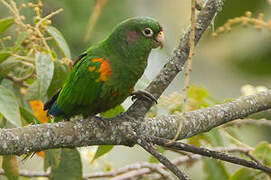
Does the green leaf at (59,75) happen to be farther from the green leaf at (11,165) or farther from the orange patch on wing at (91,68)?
the green leaf at (11,165)

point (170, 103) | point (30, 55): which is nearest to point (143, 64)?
point (170, 103)

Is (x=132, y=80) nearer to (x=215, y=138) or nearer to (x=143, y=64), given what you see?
(x=143, y=64)

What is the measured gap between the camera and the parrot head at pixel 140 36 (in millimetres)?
2383

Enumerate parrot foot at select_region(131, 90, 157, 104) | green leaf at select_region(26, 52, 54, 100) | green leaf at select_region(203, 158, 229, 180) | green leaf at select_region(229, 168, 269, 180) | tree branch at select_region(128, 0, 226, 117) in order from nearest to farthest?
tree branch at select_region(128, 0, 226, 117) → parrot foot at select_region(131, 90, 157, 104) → green leaf at select_region(26, 52, 54, 100) → green leaf at select_region(229, 168, 269, 180) → green leaf at select_region(203, 158, 229, 180)

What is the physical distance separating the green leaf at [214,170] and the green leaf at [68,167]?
0.86 metres

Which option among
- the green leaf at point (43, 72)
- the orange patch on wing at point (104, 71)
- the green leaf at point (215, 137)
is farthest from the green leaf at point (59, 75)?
the green leaf at point (215, 137)

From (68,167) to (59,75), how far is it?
0.52 m

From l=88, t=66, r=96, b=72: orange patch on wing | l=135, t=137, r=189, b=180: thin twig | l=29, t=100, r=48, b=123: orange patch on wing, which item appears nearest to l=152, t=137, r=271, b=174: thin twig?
l=135, t=137, r=189, b=180: thin twig

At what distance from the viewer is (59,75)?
2545mm

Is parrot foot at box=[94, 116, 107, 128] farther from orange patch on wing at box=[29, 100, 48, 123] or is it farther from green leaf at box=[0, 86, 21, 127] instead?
orange patch on wing at box=[29, 100, 48, 123]

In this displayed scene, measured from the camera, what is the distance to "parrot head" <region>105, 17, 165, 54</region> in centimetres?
238

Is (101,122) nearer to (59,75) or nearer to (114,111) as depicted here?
(114,111)

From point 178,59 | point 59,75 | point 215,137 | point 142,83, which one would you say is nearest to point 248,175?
point 215,137

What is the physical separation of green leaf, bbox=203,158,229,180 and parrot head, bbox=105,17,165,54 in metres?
0.96
